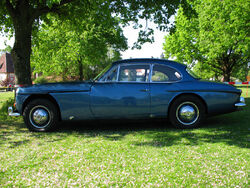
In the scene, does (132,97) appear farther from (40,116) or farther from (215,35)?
(215,35)

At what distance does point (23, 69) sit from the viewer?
702cm

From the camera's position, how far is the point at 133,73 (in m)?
4.68

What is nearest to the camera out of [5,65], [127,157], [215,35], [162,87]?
[127,157]

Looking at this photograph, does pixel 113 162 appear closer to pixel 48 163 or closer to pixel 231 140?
pixel 48 163

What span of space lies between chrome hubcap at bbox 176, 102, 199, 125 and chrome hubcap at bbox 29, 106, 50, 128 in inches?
121

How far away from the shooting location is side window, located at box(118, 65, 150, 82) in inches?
183

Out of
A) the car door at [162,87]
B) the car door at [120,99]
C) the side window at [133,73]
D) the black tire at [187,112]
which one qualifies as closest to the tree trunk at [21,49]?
the car door at [120,99]

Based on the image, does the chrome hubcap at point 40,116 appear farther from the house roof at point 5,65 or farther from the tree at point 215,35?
the house roof at point 5,65

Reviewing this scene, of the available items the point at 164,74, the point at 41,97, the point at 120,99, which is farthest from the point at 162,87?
the point at 41,97

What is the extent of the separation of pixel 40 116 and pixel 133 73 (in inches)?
94.2


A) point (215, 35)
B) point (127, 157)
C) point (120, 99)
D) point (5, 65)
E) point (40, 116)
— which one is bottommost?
point (127, 157)

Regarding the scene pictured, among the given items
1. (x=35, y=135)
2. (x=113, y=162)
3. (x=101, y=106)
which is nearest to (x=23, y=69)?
(x=35, y=135)

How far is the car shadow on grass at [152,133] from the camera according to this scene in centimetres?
380

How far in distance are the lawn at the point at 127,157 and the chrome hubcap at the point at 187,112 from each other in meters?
0.32
